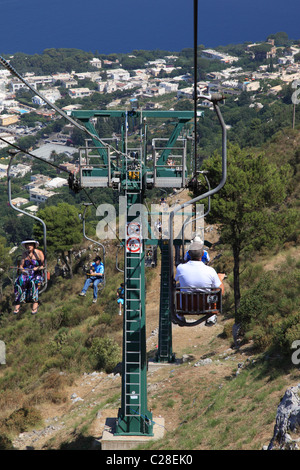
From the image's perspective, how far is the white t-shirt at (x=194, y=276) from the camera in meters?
8.23

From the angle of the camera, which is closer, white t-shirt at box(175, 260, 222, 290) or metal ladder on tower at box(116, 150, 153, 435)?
white t-shirt at box(175, 260, 222, 290)

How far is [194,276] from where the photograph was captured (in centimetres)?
822

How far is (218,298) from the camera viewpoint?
8406 millimetres

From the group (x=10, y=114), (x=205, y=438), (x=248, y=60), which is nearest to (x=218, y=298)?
(x=205, y=438)

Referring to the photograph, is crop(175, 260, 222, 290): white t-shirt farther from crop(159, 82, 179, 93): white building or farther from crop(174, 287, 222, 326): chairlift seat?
crop(159, 82, 179, 93): white building

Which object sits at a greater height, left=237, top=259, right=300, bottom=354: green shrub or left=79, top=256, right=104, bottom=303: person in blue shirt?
left=79, top=256, right=104, bottom=303: person in blue shirt

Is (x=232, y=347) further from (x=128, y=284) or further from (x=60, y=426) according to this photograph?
(x=128, y=284)

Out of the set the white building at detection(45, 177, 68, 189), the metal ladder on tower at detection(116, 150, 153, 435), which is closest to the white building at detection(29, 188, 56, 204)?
the white building at detection(45, 177, 68, 189)

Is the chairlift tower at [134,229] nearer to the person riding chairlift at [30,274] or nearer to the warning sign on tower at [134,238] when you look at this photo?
the warning sign on tower at [134,238]

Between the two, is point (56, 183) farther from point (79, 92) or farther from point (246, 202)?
point (246, 202)

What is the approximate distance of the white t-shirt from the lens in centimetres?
823

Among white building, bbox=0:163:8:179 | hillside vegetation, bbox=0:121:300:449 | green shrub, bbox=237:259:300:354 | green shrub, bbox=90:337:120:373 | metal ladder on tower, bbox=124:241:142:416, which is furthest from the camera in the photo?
white building, bbox=0:163:8:179

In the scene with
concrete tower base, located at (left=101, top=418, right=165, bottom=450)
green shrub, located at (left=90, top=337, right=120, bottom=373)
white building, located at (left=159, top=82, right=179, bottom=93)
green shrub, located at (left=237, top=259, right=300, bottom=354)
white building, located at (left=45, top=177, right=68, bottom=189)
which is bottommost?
white building, located at (left=45, top=177, right=68, bottom=189)

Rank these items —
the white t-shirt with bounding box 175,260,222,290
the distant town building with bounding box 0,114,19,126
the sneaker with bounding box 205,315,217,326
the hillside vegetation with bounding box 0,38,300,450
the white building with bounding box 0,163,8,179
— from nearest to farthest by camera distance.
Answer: the white t-shirt with bounding box 175,260,222,290, the sneaker with bounding box 205,315,217,326, the hillside vegetation with bounding box 0,38,300,450, the white building with bounding box 0,163,8,179, the distant town building with bounding box 0,114,19,126
